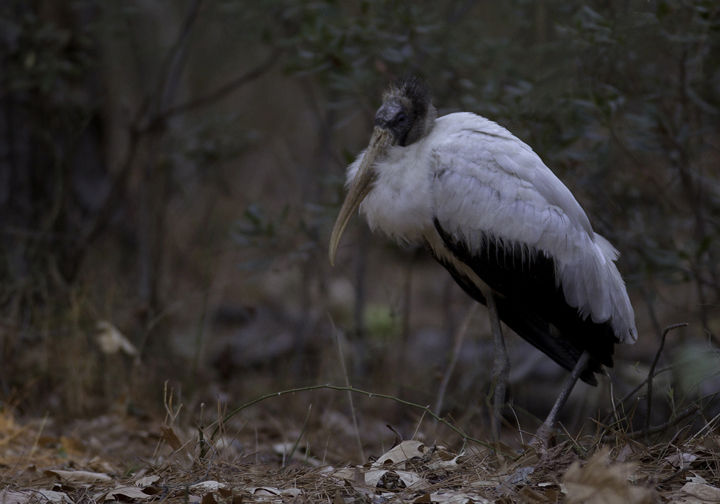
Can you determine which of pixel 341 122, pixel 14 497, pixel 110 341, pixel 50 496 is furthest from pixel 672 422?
pixel 110 341

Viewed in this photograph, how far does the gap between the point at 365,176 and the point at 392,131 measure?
11.4 inches

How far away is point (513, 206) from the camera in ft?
11.4

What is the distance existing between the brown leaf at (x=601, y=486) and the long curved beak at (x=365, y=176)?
187 cm

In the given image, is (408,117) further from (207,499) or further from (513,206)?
(207,499)

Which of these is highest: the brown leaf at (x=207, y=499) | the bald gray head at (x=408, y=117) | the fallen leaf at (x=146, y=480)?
the bald gray head at (x=408, y=117)

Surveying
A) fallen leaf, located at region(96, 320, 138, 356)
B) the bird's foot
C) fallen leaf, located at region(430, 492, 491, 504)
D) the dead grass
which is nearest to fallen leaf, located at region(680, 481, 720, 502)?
the dead grass

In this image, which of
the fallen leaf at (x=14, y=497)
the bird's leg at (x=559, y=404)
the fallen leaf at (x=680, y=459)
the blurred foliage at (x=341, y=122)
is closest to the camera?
the fallen leaf at (x=14, y=497)

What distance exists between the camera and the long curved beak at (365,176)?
3.87 metres

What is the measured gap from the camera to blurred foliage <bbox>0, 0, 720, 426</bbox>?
4.78 m

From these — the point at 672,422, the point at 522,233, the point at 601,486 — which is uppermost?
the point at 522,233

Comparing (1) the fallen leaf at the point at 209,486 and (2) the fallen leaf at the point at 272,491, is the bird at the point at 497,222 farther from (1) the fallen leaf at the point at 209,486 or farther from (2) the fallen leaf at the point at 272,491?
(1) the fallen leaf at the point at 209,486

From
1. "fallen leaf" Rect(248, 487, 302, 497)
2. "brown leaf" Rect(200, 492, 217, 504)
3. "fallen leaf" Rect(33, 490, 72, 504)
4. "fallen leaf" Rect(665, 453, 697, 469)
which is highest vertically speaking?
"brown leaf" Rect(200, 492, 217, 504)

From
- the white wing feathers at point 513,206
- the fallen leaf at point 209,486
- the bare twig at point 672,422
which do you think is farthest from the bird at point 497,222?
the fallen leaf at point 209,486

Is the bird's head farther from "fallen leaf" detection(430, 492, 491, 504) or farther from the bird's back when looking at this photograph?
"fallen leaf" detection(430, 492, 491, 504)
